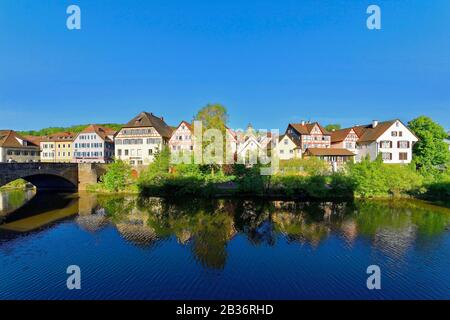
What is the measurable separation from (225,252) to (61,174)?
3526 centimetres

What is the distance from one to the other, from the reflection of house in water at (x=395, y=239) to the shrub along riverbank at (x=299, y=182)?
13895 millimetres

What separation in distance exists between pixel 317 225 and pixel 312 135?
1407 inches

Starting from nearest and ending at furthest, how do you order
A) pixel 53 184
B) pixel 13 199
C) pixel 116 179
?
pixel 13 199
pixel 116 179
pixel 53 184

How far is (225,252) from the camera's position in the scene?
758 inches

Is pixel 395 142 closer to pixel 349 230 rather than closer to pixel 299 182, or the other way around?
pixel 299 182

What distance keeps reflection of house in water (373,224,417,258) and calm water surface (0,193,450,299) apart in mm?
74

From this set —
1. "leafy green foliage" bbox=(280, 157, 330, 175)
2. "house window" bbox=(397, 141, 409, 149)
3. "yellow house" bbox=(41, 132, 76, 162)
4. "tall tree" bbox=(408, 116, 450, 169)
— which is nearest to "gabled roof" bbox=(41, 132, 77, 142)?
"yellow house" bbox=(41, 132, 76, 162)

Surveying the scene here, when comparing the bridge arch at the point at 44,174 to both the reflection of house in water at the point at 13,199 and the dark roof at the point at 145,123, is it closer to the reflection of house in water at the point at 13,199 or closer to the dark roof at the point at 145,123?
the reflection of house in water at the point at 13,199

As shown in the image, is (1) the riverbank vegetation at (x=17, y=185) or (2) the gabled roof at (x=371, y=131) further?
(2) the gabled roof at (x=371, y=131)

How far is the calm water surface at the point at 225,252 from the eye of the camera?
14.2 meters

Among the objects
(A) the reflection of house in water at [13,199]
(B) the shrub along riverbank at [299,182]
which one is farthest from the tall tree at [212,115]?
(A) the reflection of house in water at [13,199]

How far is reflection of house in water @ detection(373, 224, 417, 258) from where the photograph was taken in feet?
63.4

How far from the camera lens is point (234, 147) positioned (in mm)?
60312

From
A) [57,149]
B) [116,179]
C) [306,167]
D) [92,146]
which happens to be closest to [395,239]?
[306,167]
